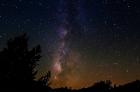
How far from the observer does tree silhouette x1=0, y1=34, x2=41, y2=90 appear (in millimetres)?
11984

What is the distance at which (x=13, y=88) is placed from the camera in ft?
39.3

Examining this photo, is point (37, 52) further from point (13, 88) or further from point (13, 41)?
point (13, 88)

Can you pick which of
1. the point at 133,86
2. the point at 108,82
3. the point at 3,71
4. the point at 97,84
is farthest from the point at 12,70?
the point at 97,84

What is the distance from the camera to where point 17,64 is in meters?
12.3

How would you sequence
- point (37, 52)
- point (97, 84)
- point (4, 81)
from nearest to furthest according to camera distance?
point (4, 81), point (37, 52), point (97, 84)

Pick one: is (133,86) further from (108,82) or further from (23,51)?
(23,51)

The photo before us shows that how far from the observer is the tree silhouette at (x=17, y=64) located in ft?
39.3

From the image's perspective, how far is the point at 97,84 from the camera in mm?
40531

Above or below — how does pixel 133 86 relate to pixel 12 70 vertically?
below

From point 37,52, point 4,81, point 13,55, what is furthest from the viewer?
point 37,52

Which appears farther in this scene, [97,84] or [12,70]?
[97,84]

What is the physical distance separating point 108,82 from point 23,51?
81.8 ft

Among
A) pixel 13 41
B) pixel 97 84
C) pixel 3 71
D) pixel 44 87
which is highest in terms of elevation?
pixel 13 41

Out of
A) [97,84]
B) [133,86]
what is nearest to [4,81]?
[133,86]
